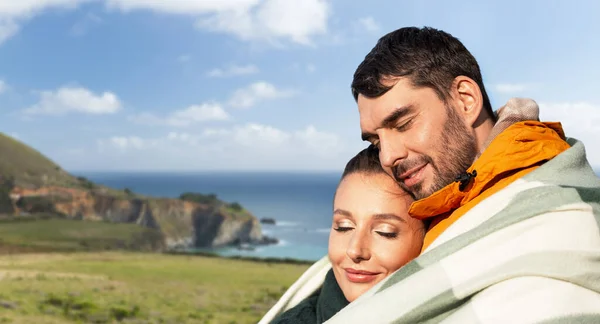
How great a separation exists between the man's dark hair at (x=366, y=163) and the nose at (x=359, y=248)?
33 cm

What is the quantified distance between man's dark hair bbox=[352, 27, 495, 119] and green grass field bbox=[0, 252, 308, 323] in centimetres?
1142

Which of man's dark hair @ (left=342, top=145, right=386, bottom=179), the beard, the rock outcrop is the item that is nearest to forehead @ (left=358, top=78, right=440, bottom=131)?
the beard

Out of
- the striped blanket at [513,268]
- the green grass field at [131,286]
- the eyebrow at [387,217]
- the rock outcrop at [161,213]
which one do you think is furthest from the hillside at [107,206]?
the striped blanket at [513,268]

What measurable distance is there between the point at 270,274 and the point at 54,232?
21417 millimetres

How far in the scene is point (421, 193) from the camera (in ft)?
9.40

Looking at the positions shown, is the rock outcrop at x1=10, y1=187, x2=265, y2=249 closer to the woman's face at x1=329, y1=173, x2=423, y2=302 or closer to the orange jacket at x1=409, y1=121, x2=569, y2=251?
the woman's face at x1=329, y1=173, x2=423, y2=302

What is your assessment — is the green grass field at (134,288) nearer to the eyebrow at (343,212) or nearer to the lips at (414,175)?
the eyebrow at (343,212)

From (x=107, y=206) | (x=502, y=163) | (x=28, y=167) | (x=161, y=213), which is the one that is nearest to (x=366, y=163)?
(x=502, y=163)

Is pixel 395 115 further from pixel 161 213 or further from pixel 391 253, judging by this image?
pixel 161 213

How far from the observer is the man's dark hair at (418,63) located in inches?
114

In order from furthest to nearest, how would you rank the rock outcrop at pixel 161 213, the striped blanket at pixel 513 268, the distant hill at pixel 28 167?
the distant hill at pixel 28 167, the rock outcrop at pixel 161 213, the striped blanket at pixel 513 268

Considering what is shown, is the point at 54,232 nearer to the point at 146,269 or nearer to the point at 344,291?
the point at 146,269

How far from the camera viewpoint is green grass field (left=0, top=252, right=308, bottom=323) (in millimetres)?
13992

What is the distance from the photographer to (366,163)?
3.12 meters
